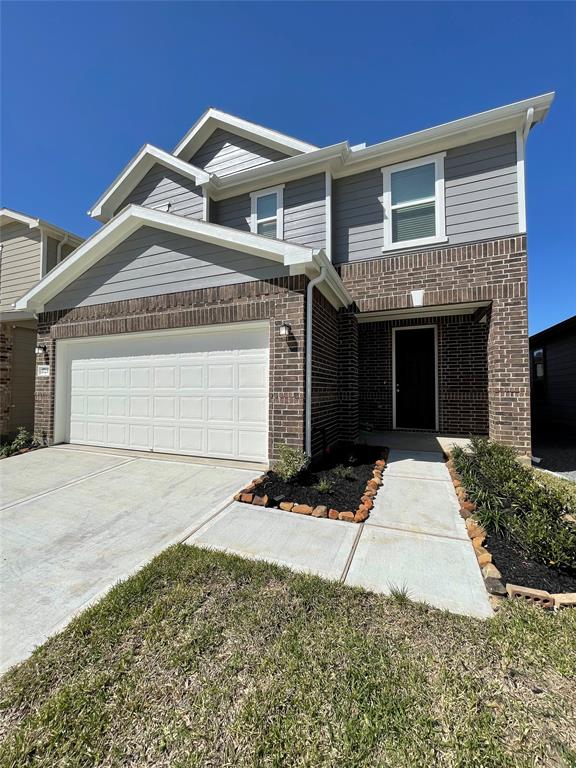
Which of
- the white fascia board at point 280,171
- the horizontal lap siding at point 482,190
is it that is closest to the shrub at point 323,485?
the horizontal lap siding at point 482,190

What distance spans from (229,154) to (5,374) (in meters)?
8.89

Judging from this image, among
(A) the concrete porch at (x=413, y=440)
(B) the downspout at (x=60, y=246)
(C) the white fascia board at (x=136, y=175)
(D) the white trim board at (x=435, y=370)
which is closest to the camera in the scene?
(A) the concrete porch at (x=413, y=440)

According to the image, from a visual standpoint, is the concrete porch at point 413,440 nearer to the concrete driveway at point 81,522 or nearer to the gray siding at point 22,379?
the concrete driveway at point 81,522

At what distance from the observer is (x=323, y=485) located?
14.0 feet

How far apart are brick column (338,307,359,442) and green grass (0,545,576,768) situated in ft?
15.9

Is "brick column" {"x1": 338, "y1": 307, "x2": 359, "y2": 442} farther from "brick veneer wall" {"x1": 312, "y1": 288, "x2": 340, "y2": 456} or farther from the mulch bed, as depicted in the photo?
the mulch bed

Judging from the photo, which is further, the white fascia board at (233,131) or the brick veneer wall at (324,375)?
the white fascia board at (233,131)

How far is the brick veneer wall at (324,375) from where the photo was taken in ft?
17.9

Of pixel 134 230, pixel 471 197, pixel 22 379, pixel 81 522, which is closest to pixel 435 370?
pixel 471 197

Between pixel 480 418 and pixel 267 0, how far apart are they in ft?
33.1

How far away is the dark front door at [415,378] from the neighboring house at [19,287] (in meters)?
10.7

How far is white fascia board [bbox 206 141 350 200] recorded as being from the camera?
6766 millimetres

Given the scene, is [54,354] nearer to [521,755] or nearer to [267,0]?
[267,0]

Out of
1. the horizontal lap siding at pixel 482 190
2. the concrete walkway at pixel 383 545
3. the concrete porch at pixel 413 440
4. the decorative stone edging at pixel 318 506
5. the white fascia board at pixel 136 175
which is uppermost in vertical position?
the white fascia board at pixel 136 175
